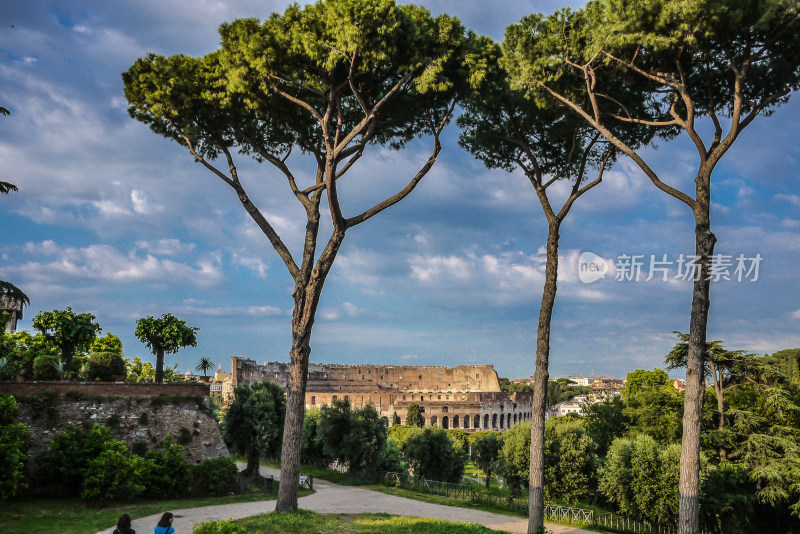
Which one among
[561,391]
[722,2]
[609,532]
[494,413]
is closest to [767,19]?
[722,2]

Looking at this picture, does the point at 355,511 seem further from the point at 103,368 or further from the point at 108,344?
the point at 108,344

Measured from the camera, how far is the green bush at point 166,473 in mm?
12953

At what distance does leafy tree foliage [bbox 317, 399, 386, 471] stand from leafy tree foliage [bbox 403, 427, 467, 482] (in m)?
2.32

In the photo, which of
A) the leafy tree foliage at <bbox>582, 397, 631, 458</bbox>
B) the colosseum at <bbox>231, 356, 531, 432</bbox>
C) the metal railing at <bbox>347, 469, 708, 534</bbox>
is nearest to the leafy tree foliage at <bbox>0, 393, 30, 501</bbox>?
the metal railing at <bbox>347, 469, 708, 534</bbox>

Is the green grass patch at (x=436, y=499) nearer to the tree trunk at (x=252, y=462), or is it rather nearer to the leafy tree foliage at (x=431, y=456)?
the tree trunk at (x=252, y=462)

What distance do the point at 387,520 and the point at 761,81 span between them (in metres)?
9.91

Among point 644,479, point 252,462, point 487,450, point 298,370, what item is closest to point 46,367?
point 252,462

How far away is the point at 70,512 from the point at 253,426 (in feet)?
20.1

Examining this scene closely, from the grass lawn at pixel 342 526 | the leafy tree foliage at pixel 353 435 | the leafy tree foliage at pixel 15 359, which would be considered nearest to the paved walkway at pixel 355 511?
the grass lawn at pixel 342 526

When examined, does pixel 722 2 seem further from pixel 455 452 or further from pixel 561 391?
pixel 561 391

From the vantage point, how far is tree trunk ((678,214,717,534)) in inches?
294

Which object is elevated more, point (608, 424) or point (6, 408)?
point (6, 408)

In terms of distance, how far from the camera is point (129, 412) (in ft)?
48.7

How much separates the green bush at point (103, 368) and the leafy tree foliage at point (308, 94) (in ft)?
32.6
